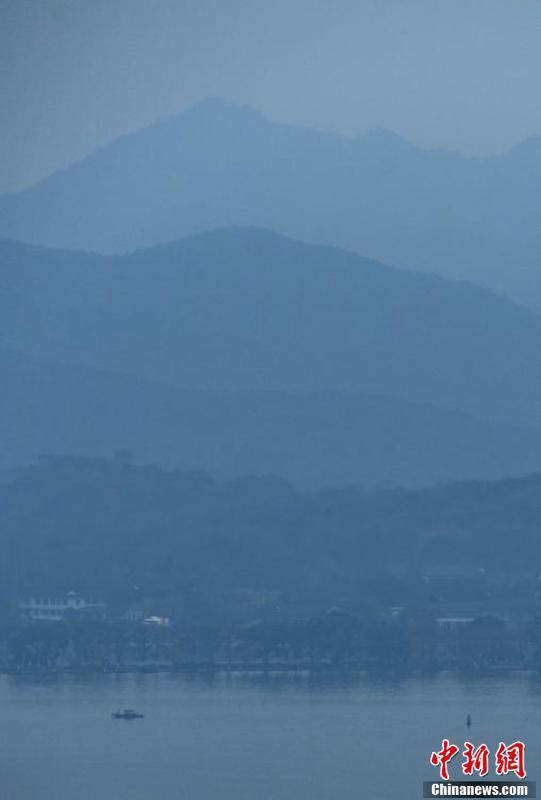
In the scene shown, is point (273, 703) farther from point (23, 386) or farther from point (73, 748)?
point (23, 386)

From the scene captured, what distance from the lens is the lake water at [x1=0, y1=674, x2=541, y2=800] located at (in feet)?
57.3

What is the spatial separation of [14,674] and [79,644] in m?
0.84

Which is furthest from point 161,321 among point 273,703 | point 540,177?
point 273,703

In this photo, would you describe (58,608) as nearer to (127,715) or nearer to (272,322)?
(127,715)

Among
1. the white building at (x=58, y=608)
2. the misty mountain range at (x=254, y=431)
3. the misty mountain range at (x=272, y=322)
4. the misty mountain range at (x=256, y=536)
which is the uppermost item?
the misty mountain range at (x=272, y=322)

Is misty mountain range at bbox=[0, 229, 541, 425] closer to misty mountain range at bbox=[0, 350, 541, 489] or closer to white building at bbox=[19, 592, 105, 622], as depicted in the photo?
misty mountain range at bbox=[0, 350, 541, 489]

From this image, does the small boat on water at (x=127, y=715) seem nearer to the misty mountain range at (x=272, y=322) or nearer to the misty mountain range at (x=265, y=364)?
the misty mountain range at (x=265, y=364)

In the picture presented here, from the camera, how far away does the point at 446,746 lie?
56.6ft

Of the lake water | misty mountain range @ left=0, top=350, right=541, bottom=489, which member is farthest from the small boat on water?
misty mountain range @ left=0, top=350, right=541, bottom=489

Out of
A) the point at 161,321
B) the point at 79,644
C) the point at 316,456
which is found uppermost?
the point at 161,321

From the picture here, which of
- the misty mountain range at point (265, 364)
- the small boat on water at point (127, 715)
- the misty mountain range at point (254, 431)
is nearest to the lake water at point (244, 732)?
the small boat on water at point (127, 715)

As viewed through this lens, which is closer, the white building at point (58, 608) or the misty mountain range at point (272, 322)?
the white building at point (58, 608)

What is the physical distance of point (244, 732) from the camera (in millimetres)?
20062

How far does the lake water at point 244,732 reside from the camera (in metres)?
17.5
